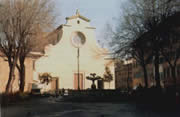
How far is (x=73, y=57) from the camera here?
221ft

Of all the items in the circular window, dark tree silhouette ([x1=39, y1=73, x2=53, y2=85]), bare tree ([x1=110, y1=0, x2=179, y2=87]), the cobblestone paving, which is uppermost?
the circular window

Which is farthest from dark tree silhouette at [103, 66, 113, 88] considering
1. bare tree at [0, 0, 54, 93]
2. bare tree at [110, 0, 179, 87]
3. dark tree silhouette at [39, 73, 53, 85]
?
bare tree at [0, 0, 54, 93]

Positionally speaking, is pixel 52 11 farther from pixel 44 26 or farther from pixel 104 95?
pixel 104 95

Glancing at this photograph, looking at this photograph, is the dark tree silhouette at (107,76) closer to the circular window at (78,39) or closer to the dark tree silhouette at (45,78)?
the circular window at (78,39)

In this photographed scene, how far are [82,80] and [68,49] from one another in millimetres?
9486

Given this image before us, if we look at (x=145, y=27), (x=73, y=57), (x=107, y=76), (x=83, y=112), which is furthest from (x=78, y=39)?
(x=83, y=112)

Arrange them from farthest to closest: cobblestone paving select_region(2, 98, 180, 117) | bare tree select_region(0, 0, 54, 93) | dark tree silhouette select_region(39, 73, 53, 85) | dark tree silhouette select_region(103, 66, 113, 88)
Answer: dark tree silhouette select_region(103, 66, 113, 88) < dark tree silhouette select_region(39, 73, 53, 85) < bare tree select_region(0, 0, 54, 93) < cobblestone paving select_region(2, 98, 180, 117)

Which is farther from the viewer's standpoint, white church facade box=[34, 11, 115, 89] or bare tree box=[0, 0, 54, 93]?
white church facade box=[34, 11, 115, 89]

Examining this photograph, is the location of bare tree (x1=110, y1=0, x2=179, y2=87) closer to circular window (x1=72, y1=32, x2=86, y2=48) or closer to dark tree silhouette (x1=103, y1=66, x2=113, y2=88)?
dark tree silhouette (x1=103, y1=66, x2=113, y2=88)

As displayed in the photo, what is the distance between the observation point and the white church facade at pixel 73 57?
210ft

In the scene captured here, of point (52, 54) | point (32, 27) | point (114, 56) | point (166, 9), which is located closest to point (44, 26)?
point (32, 27)

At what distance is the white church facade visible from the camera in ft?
210

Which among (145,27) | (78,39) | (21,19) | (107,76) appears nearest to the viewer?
(21,19)

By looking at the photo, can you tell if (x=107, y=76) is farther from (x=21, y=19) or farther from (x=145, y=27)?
(x=21, y=19)
